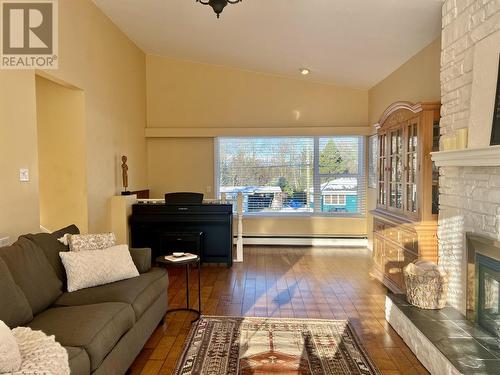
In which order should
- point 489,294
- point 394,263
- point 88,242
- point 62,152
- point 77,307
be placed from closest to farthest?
point 77,307, point 489,294, point 88,242, point 394,263, point 62,152

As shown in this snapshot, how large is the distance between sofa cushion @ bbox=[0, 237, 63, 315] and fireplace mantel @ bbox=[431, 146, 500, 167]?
3192 mm

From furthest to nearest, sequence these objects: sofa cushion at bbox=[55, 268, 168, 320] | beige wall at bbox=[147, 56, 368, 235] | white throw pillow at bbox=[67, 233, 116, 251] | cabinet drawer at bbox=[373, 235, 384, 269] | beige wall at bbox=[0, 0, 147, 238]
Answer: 1. beige wall at bbox=[147, 56, 368, 235]
2. cabinet drawer at bbox=[373, 235, 384, 269]
3. beige wall at bbox=[0, 0, 147, 238]
4. white throw pillow at bbox=[67, 233, 116, 251]
5. sofa cushion at bbox=[55, 268, 168, 320]

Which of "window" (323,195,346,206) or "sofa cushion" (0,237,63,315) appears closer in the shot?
"sofa cushion" (0,237,63,315)

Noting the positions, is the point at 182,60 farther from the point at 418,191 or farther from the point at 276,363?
the point at 276,363

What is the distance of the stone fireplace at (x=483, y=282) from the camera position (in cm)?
254

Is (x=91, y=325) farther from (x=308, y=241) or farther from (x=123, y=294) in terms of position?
(x=308, y=241)

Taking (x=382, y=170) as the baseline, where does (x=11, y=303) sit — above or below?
below

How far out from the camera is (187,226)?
17.8ft

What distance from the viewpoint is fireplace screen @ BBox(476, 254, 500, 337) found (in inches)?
99.8

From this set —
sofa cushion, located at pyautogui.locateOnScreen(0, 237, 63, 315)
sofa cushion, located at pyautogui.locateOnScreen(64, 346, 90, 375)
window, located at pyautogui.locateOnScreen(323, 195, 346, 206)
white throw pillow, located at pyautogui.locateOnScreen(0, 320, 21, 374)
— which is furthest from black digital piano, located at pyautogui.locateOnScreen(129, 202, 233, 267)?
white throw pillow, located at pyautogui.locateOnScreen(0, 320, 21, 374)

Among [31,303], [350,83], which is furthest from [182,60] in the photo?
[31,303]

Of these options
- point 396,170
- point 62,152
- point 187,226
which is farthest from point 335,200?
point 62,152

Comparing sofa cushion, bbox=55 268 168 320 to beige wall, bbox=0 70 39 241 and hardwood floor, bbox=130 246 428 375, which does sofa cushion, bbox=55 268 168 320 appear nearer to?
hardwood floor, bbox=130 246 428 375

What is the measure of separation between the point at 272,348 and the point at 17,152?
284 cm
